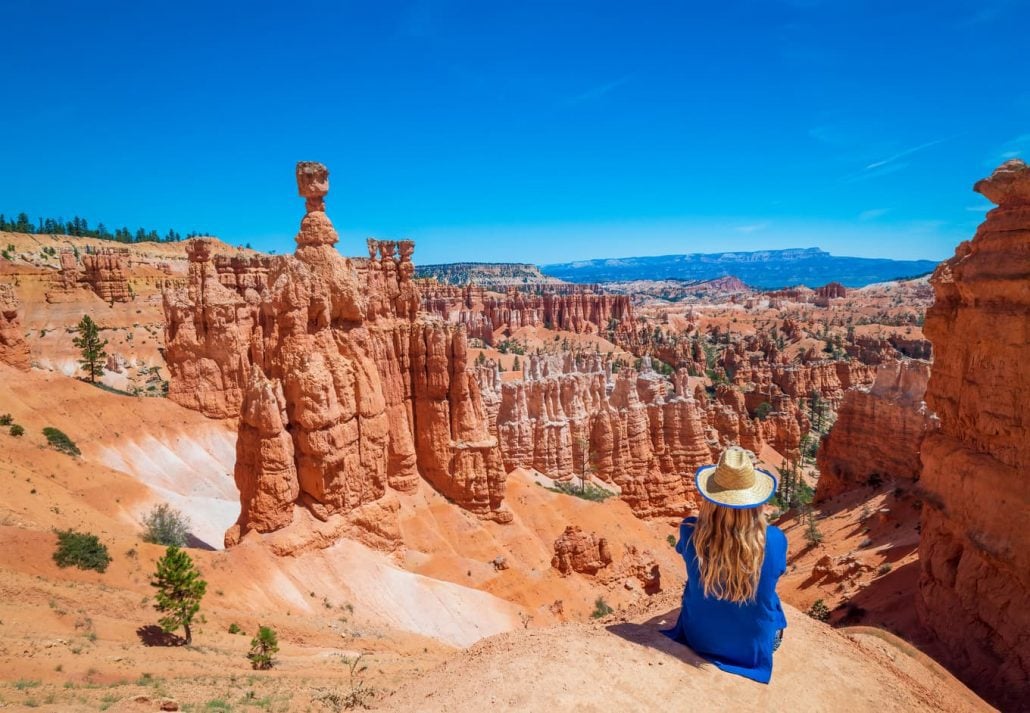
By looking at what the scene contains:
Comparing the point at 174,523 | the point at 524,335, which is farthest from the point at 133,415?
the point at 524,335

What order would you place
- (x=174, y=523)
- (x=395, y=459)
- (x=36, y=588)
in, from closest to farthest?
(x=36, y=588), (x=174, y=523), (x=395, y=459)

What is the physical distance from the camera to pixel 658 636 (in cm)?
692

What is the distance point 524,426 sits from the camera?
1307 inches

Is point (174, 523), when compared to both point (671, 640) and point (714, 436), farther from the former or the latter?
point (714, 436)

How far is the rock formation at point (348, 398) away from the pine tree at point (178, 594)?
4.95m

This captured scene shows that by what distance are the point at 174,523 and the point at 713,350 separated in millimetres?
87971

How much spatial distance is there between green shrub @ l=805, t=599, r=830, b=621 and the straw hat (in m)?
10.6

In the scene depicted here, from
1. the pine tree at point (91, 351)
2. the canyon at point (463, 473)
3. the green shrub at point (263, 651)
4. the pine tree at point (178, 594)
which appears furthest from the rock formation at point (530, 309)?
the green shrub at point (263, 651)

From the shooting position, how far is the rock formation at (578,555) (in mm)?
24250

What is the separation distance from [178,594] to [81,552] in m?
3.76

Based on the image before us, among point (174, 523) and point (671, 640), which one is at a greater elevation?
point (671, 640)

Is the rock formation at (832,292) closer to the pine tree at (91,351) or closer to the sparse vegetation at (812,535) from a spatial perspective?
the sparse vegetation at (812,535)

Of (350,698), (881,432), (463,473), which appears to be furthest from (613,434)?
(350,698)

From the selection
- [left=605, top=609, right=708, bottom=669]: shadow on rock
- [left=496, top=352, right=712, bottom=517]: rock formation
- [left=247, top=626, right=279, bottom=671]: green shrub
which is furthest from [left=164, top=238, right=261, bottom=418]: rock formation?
[left=605, top=609, right=708, bottom=669]: shadow on rock
